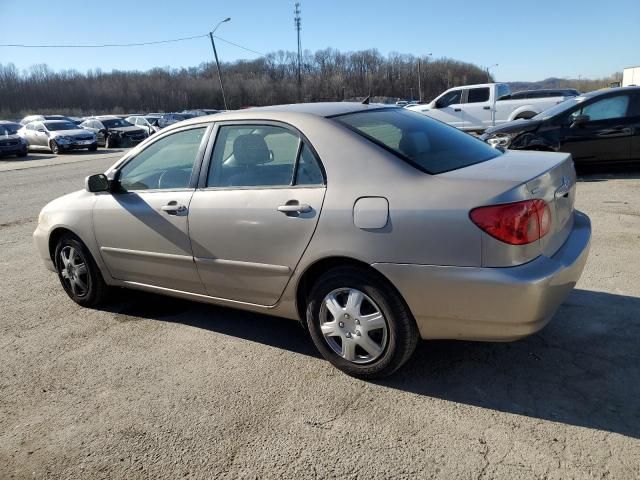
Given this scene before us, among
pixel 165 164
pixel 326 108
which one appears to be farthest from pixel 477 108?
pixel 165 164

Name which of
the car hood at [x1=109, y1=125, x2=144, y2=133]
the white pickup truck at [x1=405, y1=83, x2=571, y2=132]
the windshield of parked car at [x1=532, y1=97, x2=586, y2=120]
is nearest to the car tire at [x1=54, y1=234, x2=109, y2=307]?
the windshield of parked car at [x1=532, y1=97, x2=586, y2=120]

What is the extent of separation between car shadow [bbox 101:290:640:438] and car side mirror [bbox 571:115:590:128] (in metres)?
5.86

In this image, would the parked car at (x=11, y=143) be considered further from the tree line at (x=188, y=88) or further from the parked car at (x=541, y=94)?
the tree line at (x=188, y=88)

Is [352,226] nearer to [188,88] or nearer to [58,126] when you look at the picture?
[58,126]

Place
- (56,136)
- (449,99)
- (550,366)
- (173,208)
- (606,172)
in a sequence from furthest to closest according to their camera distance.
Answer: (56,136), (449,99), (606,172), (173,208), (550,366)

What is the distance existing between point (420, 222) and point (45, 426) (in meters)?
2.36

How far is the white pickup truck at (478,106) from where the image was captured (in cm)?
1698

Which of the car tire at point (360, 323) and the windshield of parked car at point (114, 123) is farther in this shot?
the windshield of parked car at point (114, 123)

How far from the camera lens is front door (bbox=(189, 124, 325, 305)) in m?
3.12

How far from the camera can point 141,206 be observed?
3.93m

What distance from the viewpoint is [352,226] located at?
2.87 metres

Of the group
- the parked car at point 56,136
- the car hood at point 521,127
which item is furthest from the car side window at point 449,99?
the parked car at point 56,136

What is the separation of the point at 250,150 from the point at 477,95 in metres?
15.9

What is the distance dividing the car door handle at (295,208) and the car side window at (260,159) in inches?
6.0
